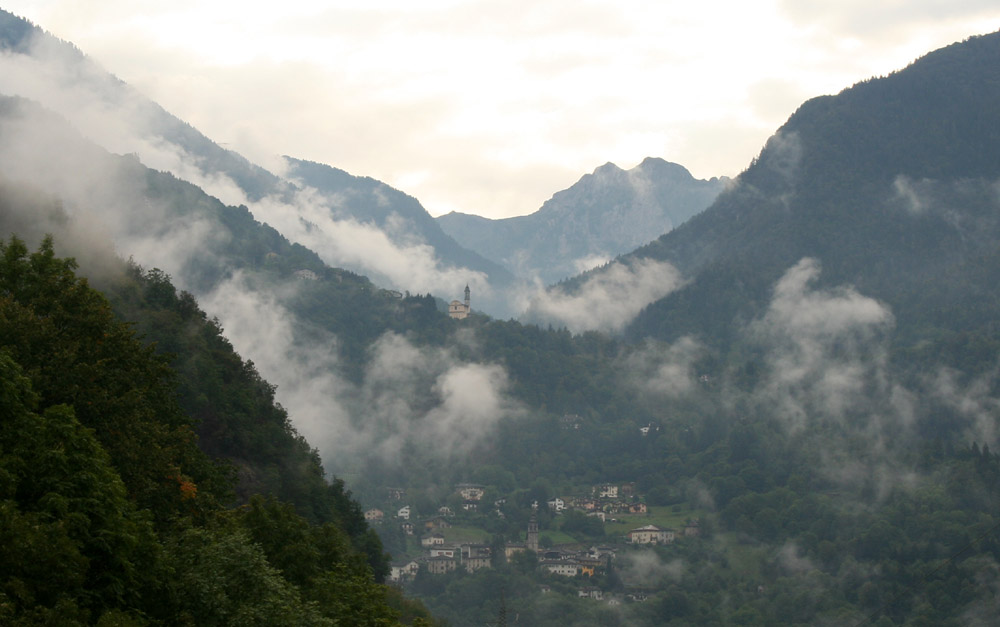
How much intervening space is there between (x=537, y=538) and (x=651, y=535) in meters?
15.5

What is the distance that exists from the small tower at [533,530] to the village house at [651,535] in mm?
12655

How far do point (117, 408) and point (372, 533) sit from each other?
133 feet

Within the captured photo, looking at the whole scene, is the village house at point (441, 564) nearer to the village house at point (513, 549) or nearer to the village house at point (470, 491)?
the village house at point (513, 549)

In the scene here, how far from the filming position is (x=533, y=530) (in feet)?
554

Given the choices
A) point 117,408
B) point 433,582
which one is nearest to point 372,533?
point 117,408

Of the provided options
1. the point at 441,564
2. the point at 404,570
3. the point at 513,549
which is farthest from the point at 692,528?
the point at 404,570

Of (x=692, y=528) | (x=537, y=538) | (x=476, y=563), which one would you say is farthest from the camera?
(x=537, y=538)

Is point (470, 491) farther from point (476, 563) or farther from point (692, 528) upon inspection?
point (692, 528)

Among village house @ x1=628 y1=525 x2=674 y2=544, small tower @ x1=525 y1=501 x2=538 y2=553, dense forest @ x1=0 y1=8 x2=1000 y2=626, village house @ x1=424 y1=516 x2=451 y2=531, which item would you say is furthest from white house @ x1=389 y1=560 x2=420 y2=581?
village house @ x1=628 y1=525 x2=674 y2=544

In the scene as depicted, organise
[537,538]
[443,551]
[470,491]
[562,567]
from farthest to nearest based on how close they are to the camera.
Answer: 1. [470,491]
2. [537,538]
3. [443,551]
4. [562,567]

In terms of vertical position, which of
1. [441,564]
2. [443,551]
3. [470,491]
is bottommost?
[441,564]

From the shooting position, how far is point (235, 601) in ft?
97.0

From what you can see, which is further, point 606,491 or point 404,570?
point 606,491

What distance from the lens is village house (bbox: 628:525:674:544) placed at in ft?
527
